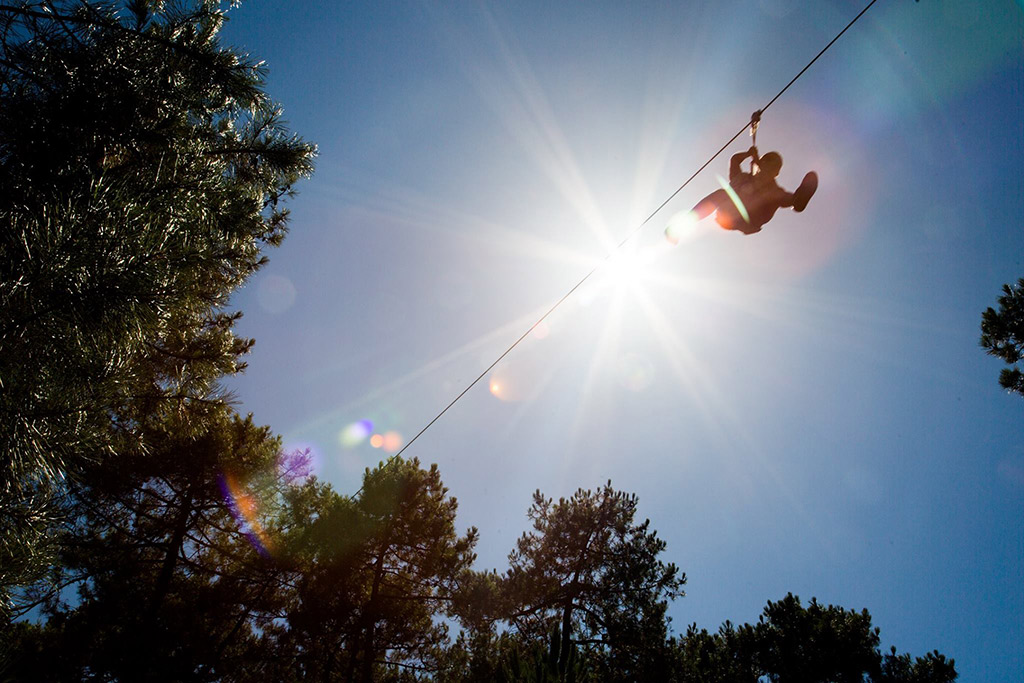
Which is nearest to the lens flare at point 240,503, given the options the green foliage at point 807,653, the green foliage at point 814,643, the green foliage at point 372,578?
the green foliage at point 372,578

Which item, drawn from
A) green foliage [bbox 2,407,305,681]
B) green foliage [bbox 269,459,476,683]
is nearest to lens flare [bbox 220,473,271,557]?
green foliage [bbox 2,407,305,681]

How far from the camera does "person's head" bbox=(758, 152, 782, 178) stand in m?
2.81

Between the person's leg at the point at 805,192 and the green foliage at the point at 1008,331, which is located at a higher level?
the green foliage at the point at 1008,331

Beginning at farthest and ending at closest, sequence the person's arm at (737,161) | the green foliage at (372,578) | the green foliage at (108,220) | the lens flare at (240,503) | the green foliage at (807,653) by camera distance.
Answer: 1. the green foliage at (807,653)
2. the green foliage at (372,578)
3. the lens flare at (240,503)
4. the person's arm at (737,161)
5. the green foliage at (108,220)

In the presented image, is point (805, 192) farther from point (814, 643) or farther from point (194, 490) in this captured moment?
point (814, 643)

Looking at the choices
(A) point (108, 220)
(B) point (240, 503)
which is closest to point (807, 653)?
(B) point (240, 503)

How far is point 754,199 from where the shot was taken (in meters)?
2.81

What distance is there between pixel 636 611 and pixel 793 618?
7.68 m

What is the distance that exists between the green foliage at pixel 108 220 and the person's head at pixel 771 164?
3.29 m

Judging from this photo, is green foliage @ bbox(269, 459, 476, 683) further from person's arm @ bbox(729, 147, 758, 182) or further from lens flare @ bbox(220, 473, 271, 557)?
person's arm @ bbox(729, 147, 758, 182)

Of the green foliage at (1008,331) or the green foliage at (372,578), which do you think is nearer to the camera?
the green foliage at (1008,331)

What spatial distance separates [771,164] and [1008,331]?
6395 mm

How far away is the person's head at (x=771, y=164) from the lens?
281 cm

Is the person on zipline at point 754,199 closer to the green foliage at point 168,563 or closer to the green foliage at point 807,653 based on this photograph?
the green foliage at point 168,563
